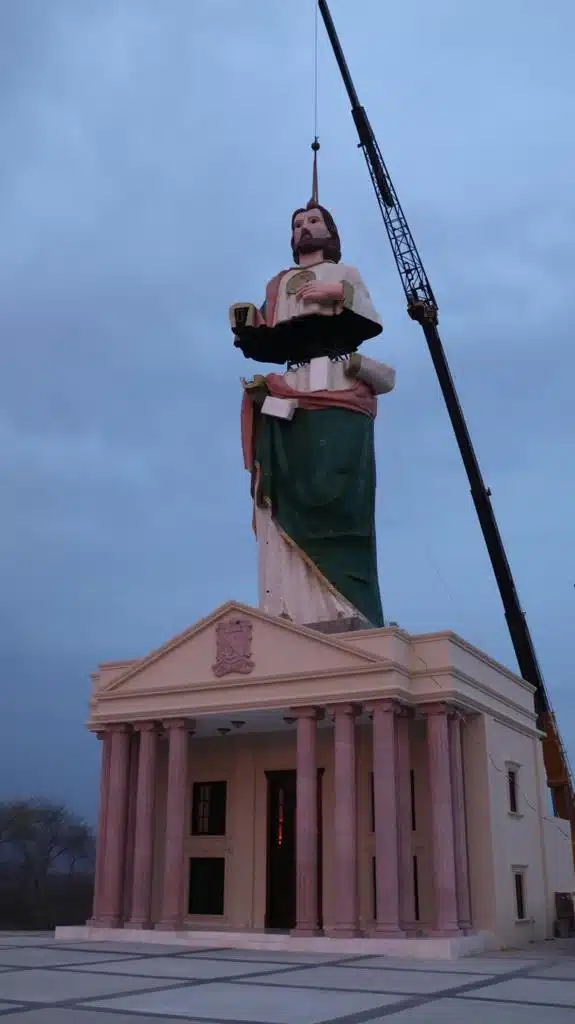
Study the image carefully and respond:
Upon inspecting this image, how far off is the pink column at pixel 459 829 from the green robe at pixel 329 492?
19.7 ft

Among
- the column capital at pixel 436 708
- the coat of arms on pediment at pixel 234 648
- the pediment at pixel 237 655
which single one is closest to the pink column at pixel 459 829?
the column capital at pixel 436 708

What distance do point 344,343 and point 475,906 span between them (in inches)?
795

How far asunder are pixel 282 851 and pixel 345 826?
6204 mm

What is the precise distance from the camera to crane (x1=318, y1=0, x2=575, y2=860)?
41250mm

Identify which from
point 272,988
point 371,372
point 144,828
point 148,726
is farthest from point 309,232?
point 272,988

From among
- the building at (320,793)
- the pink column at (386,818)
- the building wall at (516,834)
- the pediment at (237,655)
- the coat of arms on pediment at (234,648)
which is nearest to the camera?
the pink column at (386,818)

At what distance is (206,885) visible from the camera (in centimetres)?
3344

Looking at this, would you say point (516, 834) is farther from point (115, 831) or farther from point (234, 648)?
point (115, 831)

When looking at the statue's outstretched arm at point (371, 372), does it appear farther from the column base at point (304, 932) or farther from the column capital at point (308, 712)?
the column base at point (304, 932)

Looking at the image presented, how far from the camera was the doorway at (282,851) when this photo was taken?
31922 mm

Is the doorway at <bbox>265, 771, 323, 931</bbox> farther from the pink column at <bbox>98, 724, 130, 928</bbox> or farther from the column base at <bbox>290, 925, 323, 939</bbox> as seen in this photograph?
the pink column at <bbox>98, 724, 130, 928</bbox>

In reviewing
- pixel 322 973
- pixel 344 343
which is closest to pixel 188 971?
pixel 322 973

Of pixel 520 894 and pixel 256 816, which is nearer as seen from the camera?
pixel 520 894

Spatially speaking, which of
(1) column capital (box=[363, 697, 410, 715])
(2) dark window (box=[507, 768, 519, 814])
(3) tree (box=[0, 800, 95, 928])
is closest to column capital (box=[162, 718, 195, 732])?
(1) column capital (box=[363, 697, 410, 715])
